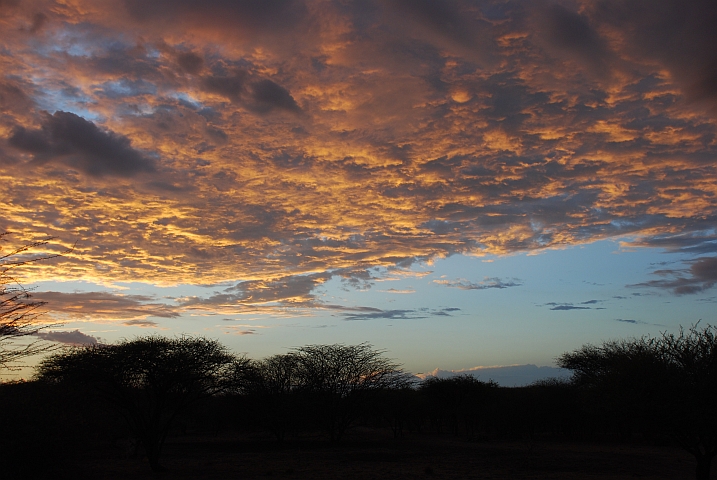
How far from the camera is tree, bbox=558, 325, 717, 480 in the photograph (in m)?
17.4

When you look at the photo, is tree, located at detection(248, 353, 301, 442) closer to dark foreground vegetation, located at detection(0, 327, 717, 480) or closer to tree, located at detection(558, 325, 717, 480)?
dark foreground vegetation, located at detection(0, 327, 717, 480)


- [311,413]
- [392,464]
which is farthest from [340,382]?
[392,464]

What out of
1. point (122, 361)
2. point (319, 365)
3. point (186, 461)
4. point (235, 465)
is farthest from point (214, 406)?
point (122, 361)

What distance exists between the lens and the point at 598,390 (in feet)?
68.8

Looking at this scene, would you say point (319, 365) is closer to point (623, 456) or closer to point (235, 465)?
point (235, 465)

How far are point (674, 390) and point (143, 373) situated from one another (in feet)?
A: 81.6

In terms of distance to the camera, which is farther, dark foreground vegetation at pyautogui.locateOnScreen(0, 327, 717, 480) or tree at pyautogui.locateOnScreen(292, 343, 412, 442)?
tree at pyautogui.locateOnScreen(292, 343, 412, 442)

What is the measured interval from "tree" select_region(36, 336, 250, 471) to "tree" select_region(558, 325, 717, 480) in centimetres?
2084

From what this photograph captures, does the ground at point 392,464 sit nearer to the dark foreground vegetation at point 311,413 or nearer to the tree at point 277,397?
the dark foreground vegetation at point 311,413

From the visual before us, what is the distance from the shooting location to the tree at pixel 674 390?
17.4 m

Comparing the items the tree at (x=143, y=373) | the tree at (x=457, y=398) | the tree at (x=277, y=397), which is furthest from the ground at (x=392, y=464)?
the tree at (x=457, y=398)

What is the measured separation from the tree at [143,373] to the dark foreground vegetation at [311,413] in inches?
3.1

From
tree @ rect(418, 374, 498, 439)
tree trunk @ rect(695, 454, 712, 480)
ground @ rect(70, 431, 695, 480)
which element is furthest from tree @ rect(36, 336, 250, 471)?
tree @ rect(418, 374, 498, 439)

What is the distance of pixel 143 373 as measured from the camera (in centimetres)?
2683
